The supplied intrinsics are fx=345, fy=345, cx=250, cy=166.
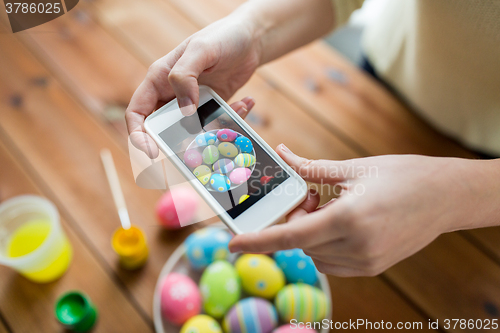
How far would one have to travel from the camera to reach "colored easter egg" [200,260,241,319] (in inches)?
21.0

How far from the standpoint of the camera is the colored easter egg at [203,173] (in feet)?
1.36

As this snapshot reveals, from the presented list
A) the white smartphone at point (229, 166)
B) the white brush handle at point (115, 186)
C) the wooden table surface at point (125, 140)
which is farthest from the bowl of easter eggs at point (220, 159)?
the white brush handle at point (115, 186)

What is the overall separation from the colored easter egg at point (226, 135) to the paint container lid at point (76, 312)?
1.17 ft

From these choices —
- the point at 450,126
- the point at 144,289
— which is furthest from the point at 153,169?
the point at 450,126

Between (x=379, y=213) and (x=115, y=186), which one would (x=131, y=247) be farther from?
(x=379, y=213)

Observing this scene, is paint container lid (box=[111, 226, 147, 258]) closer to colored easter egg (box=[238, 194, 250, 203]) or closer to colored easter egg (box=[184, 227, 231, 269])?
colored easter egg (box=[184, 227, 231, 269])

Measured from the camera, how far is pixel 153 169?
0.49 metres

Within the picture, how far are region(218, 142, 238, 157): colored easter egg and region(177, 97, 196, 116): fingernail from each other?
0.06m

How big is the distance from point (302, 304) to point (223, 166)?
264mm

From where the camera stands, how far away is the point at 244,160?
42 centimetres

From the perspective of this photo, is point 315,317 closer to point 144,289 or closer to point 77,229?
point 144,289
